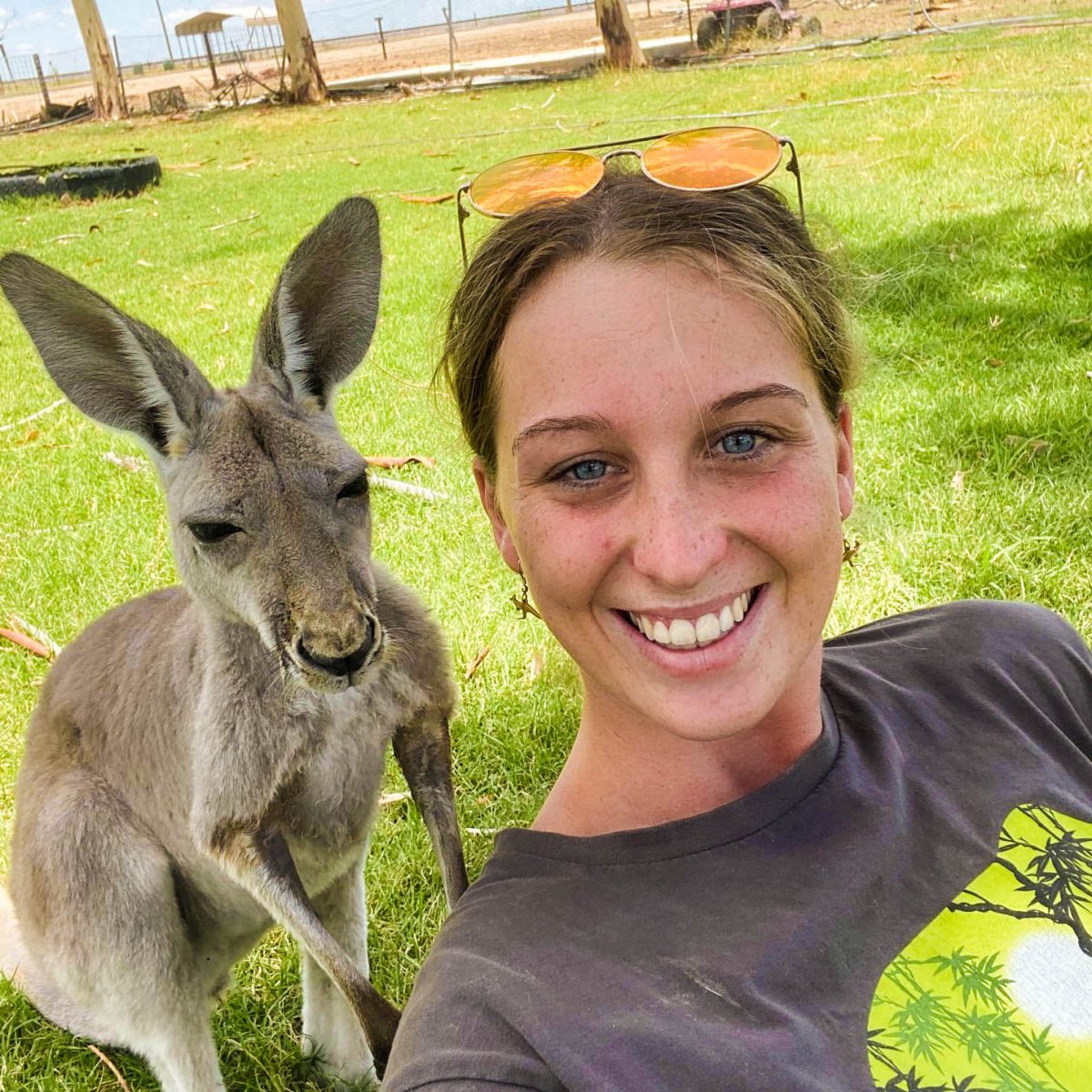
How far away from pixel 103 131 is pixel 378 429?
18.9m

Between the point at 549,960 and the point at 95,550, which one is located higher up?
the point at 549,960

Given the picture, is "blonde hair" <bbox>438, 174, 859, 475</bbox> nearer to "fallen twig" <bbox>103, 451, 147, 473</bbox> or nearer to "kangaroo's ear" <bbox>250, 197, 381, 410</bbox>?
"kangaroo's ear" <bbox>250, 197, 381, 410</bbox>

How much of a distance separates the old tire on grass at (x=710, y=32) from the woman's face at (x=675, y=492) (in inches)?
779

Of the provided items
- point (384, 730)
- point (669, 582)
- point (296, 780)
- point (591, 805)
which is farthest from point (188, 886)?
point (669, 582)

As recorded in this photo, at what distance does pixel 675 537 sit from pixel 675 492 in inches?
1.9

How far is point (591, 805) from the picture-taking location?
1342 mm

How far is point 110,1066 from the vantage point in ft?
6.42

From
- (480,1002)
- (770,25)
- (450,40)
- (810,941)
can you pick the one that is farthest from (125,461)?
(450,40)

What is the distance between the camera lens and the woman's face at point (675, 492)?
1.15 m

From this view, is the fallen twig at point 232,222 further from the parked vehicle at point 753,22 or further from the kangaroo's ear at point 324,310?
the parked vehicle at point 753,22

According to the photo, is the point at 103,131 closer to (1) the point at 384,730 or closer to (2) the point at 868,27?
(2) the point at 868,27

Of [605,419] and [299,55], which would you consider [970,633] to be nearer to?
[605,419]

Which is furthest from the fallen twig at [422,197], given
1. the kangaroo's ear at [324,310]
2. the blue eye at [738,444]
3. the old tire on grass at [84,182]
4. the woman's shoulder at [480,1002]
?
the woman's shoulder at [480,1002]

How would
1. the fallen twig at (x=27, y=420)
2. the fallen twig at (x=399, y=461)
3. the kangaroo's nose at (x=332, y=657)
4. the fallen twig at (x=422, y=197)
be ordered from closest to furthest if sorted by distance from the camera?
the kangaroo's nose at (x=332, y=657) < the fallen twig at (x=399, y=461) < the fallen twig at (x=27, y=420) < the fallen twig at (x=422, y=197)
